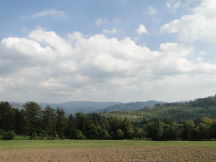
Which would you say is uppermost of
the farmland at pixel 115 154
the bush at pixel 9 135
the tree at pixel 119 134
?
the farmland at pixel 115 154

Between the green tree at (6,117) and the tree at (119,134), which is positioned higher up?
the green tree at (6,117)

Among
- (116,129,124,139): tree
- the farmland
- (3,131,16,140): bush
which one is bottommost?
(116,129,124,139): tree

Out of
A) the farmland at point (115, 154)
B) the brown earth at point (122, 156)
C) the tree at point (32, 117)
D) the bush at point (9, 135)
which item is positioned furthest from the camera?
the tree at point (32, 117)

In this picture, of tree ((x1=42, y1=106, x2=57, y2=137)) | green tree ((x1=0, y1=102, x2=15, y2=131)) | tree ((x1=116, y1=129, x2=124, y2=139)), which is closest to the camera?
tree ((x1=116, y1=129, x2=124, y2=139))

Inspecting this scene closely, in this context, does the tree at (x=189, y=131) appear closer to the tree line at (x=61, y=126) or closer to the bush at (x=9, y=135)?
the tree line at (x=61, y=126)

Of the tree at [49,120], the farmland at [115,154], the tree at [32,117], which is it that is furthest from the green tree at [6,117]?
the farmland at [115,154]

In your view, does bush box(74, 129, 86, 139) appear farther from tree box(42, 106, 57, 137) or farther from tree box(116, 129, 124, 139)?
tree box(116, 129, 124, 139)

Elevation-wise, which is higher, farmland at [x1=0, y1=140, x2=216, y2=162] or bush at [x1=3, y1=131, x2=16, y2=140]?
farmland at [x1=0, y1=140, x2=216, y2=162]

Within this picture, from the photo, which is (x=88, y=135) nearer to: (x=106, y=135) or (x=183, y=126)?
(x=106, y=135)

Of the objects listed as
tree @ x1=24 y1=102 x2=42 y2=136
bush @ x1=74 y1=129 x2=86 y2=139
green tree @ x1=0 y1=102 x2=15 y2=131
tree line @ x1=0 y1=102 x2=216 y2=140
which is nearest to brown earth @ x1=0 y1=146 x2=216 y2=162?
tree line @ x1=0 y1=102 x2=216 y2=140

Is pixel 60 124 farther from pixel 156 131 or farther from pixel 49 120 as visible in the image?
pixel 156 131

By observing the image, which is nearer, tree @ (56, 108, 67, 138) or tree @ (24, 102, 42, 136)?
tree @ (24, 102, 42, 136)

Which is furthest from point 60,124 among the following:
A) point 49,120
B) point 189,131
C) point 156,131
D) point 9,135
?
point 189,131

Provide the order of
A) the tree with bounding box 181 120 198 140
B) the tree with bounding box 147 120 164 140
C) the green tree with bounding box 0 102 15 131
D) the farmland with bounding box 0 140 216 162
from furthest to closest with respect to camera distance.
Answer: the green tree with bounding box 0 102 15 131, the tree with bounding box 181 120 198 140, the tree with bounding box 147 120 164 140, the farmland with bounding box 0 140 216 162
